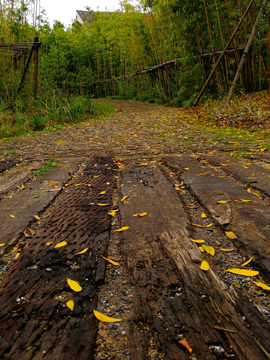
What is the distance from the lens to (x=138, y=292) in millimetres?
745

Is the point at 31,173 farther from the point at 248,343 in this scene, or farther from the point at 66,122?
the point at 66,122

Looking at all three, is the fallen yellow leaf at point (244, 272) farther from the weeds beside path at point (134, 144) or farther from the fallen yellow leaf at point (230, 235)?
the weeds beside path at point (134, 144)

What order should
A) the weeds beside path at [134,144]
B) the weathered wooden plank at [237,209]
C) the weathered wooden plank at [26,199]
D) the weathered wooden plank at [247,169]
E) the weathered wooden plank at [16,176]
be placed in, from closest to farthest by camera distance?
1. the weathered wooden plank at [237,209]
2. the weathered wooden plank at [26,199]
3. the weathered wooden plank at [247,169]
4. the weathered wooden plank at [16,176]
5. the weeds beside path at [134,144]

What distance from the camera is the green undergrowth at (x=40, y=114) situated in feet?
14.5

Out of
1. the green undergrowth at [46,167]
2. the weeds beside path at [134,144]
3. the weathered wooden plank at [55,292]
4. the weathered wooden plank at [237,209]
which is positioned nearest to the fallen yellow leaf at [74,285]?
the weathered wooden plank at [55,292]

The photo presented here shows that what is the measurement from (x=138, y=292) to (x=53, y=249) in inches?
15.2

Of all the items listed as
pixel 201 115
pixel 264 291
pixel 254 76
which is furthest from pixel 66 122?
pixel 264 291

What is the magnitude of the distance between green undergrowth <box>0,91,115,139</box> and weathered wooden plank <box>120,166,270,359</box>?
3.70m

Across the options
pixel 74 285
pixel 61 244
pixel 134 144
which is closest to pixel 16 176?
pixel 61 244

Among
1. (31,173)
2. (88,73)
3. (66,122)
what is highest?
(88,73)

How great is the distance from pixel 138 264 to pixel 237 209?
59 centimetres

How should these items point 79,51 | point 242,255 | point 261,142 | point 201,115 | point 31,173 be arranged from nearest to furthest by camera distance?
point 242,255
point 31,173
point 261,142
point 201,115
point 79,51

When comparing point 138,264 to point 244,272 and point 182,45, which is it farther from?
point 182,45

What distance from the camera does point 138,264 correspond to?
34.1 inches
